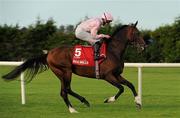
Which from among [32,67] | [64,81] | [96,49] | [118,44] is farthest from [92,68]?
[32,67]

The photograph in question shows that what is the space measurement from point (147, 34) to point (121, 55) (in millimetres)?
29917

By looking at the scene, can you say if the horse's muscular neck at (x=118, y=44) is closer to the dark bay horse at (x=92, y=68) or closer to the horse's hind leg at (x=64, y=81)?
the dark bay horse at (x=92, y=68)

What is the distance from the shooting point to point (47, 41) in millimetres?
39125

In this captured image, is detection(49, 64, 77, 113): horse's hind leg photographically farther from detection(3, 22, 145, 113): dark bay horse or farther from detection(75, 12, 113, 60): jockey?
detection(75, 12, 113, 60): jockey

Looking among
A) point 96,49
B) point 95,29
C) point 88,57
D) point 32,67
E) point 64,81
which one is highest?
point 95,29

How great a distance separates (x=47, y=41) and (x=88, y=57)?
91.0 ft

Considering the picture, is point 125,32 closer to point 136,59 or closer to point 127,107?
point 127,107

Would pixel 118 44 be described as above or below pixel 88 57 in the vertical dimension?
above

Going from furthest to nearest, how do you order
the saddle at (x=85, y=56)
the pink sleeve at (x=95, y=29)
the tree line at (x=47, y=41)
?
the tree line at (x=47, y=41) < the saddle at (x=85, y=56) < the pink sleeve at (x=95, y=29)

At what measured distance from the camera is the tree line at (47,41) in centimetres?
3797

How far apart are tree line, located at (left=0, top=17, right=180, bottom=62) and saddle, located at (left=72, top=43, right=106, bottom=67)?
83.9ft

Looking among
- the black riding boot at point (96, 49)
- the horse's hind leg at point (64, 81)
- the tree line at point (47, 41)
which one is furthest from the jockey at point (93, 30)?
the tree line at point (47, 41)

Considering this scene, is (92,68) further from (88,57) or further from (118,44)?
(118,44)

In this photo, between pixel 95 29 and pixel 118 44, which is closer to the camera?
pixel 95 29
